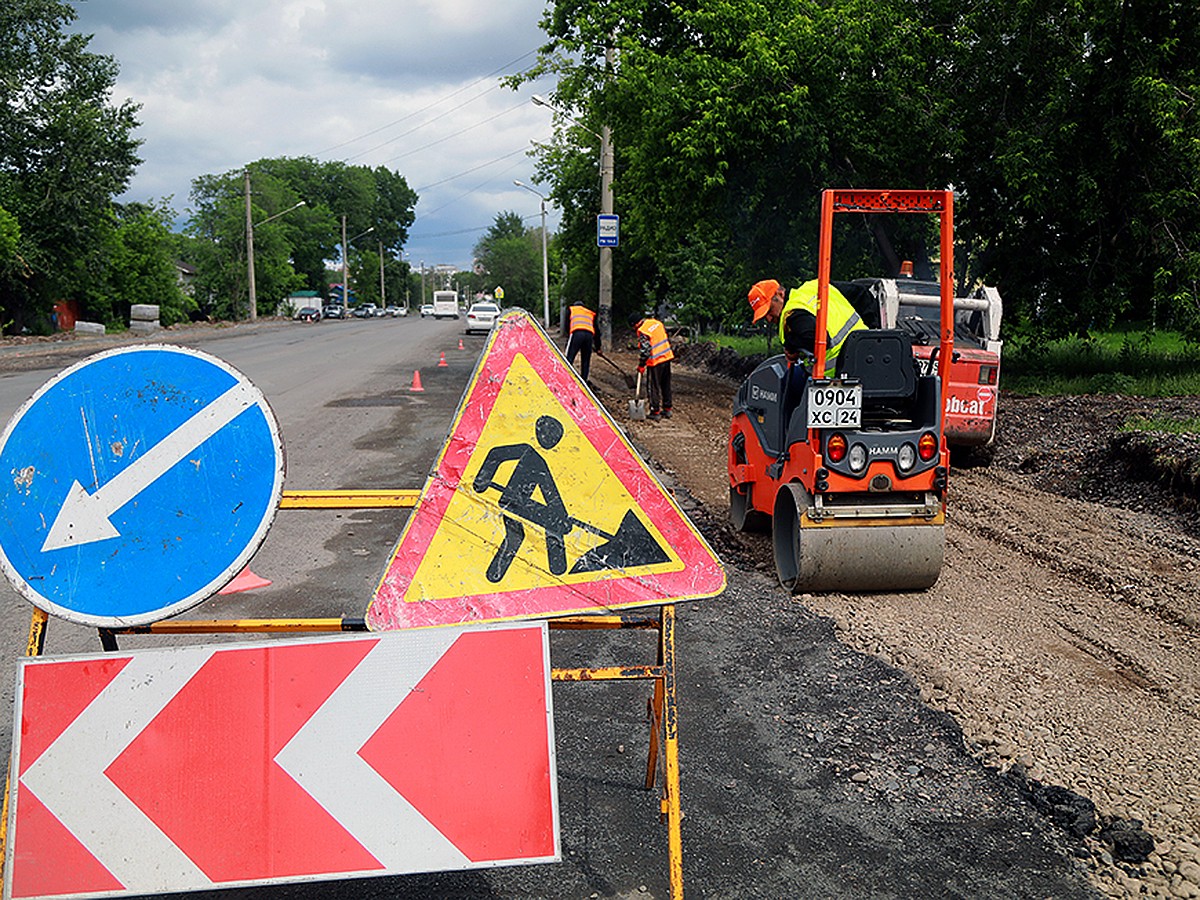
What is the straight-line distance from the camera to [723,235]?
19.8 meters

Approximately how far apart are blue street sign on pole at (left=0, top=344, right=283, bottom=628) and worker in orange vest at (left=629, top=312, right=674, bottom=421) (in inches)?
475

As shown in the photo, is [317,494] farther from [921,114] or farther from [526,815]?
[921,114]

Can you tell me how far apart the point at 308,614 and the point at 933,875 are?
12.4 feet

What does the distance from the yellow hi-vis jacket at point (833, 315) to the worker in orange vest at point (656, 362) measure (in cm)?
794

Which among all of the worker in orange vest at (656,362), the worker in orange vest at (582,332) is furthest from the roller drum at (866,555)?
the worker in orange vest at (582,332)

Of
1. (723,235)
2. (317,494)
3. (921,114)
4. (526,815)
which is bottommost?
(526,815)

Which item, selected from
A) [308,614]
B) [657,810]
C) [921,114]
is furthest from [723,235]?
[657,810]

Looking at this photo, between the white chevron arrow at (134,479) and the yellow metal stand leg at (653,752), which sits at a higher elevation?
the white chevron arrow at (134,479)

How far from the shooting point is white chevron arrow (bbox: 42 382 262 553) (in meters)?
2.63

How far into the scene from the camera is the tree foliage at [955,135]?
1348 cm

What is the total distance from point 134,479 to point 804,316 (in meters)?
4.79

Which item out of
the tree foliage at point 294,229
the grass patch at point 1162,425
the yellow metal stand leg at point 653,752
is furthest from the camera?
the tree foliage at point 294,229

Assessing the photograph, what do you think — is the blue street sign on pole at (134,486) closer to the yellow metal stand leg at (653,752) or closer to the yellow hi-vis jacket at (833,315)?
the yellow metal stand leg at (653,752)

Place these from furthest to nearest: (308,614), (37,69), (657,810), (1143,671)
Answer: (37,69), (308,614), (1143,671), (657,810)
